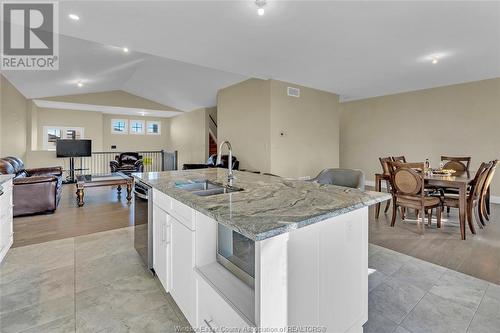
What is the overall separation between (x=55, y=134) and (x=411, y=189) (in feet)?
36.4

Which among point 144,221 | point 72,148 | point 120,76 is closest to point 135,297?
point 144,221

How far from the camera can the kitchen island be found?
1079 mm

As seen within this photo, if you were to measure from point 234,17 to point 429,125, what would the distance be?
19.1 feet

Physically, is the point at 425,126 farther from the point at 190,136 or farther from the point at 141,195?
the point at 190,136

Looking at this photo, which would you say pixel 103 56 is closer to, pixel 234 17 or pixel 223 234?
pixel 234 17

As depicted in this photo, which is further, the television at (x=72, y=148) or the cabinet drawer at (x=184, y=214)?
the television at (x=72, y=148)

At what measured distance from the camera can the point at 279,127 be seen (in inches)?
236

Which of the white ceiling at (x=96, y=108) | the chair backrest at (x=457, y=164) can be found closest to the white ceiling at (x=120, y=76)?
the white ceiling at (x=96, y=108)

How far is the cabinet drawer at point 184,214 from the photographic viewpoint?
60.2 inches

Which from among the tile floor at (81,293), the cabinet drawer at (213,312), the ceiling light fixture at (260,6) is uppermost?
the ceiling light fixture at (260,6)

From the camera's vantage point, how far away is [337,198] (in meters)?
1.57

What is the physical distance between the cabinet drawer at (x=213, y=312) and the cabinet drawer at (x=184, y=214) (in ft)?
1.04

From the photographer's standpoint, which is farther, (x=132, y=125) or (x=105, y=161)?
(x=132, y=125)

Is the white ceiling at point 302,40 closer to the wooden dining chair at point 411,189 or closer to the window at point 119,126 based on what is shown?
the wooden dining chair at point 411,189
